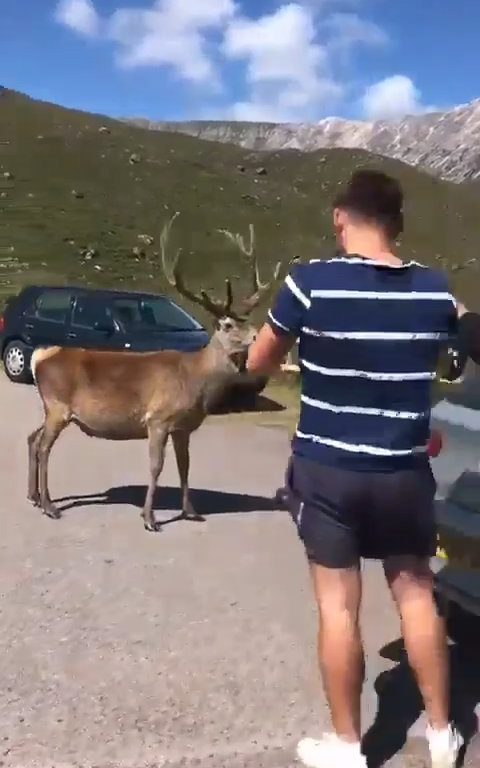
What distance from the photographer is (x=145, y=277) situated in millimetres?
52344

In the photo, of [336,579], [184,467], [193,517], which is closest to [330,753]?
[336,579]

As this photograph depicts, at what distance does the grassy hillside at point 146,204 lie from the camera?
54.4 metres

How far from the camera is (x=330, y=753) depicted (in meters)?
4.48

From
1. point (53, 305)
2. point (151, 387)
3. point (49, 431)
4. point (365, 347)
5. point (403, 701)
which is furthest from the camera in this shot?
point (53, 305)

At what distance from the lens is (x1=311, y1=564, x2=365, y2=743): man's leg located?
4.26 metres

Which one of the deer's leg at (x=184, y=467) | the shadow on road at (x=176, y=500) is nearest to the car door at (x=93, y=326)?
the shadow on road at (x=176, y=500)

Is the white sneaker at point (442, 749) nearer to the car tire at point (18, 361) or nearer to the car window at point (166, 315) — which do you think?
the car window at point (166, 315)

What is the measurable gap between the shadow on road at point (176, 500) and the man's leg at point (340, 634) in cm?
515

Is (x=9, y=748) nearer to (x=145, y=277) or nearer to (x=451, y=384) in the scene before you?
(x=451, y=384)

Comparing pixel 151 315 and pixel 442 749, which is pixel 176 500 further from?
pixel 151 315

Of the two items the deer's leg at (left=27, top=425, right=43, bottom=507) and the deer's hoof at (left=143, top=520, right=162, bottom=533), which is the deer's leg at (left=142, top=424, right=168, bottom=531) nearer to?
the deer's hoof at (left=143, top=520, right=162, bottom=533)

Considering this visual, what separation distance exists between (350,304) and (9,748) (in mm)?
2303

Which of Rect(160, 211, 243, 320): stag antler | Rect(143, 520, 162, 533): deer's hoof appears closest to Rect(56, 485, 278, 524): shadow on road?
Rect(143, 520, 162, 533): deer's hoof

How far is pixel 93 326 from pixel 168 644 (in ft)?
42.4
